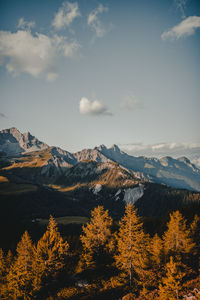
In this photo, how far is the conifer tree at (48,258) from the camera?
82.4ft

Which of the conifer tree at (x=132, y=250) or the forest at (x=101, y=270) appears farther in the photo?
the conifer tree at (x=132, y=250)

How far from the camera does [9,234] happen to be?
117 m

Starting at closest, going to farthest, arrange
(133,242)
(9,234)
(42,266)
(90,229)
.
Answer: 1. (42,266)
2. (133,242)
3. (90,229)
4. (9,234)

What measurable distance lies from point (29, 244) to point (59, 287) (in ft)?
30.1

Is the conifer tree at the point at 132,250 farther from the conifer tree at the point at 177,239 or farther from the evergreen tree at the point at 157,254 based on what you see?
the conifer tree at the point at 177,239

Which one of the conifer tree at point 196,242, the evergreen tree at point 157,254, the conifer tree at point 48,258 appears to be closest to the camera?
the conifer tree at point 48,258

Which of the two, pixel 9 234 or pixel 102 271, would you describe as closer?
pixel 102 271

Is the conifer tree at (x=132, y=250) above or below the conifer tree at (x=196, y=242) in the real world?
above

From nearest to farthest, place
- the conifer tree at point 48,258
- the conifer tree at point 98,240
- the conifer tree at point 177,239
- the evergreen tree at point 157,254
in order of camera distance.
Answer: the conifer tree at point 48,258
the conifer tree at point 98,240
the conifer tree at point 177,239
the evergreen tree at point 157,254

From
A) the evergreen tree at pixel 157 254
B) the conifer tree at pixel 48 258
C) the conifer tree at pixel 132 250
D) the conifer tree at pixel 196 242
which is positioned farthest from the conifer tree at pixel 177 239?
the conifer tree at pixel 48 258

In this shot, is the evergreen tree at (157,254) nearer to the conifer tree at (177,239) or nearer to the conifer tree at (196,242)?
the conifer tree at (177,239)

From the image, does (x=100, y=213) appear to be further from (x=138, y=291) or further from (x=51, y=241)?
(x=138, y=291)

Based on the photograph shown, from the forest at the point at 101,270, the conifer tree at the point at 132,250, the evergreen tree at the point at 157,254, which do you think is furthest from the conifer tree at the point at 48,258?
the evergreen tree at the point at 157,254

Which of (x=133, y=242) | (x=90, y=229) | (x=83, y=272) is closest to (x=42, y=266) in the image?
(x=90, y=229)
